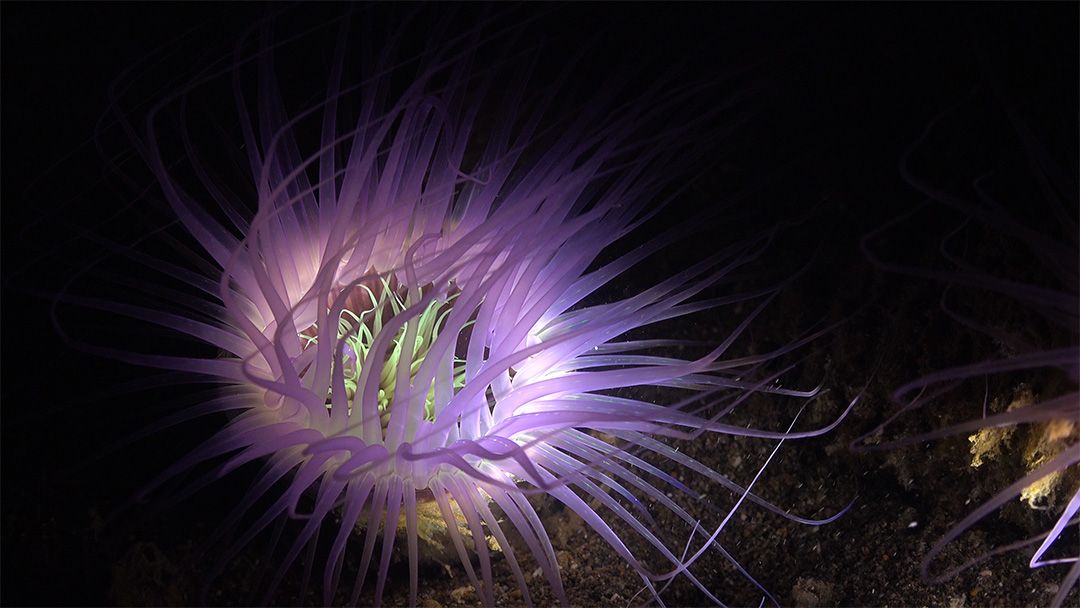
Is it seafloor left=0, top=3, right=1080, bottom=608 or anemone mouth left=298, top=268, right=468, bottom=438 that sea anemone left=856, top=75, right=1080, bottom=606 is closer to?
seafloor left=0, top=3, right=1080, bottom=608

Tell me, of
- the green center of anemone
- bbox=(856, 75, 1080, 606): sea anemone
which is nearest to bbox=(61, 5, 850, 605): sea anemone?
the green center of anemone

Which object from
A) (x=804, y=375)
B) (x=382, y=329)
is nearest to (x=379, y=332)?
(x=382, y=329)

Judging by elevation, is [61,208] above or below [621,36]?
below

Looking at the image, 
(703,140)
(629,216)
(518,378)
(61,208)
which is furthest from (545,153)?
(61,208)

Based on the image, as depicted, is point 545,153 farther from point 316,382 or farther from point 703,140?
point 316,382

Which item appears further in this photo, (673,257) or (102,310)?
(673,257)

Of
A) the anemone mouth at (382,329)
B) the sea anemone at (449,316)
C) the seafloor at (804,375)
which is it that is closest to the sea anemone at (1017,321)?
the seafloor at (804,375)

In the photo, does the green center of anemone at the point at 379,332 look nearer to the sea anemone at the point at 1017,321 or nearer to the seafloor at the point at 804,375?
the seafloor at the point at 804,375

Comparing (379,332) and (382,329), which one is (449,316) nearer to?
(382,329)
